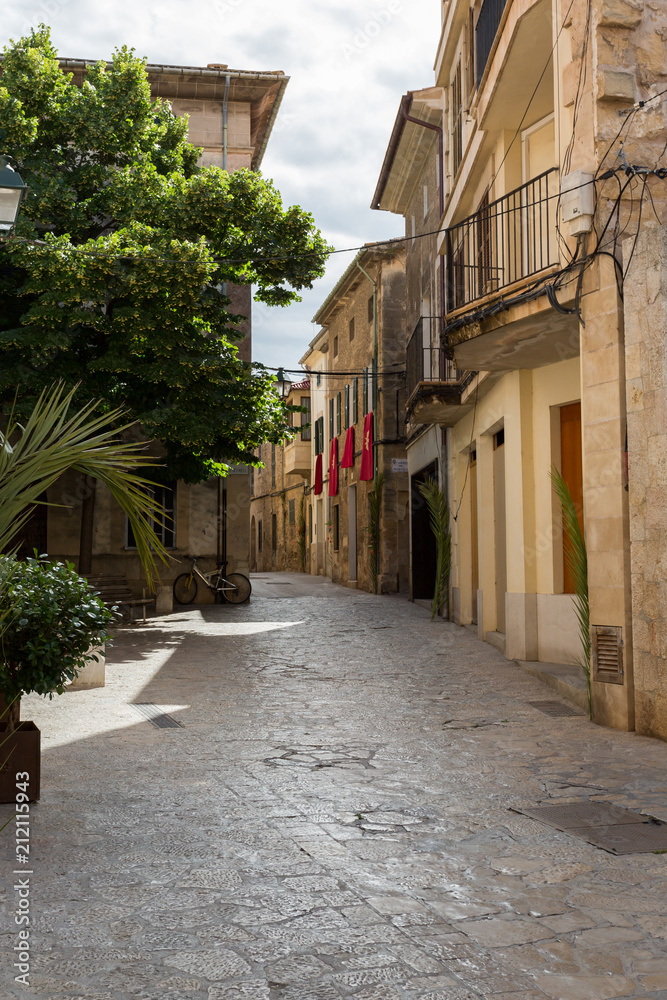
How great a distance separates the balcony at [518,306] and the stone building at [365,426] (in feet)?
30.2

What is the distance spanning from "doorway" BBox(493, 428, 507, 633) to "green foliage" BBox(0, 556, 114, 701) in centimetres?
864

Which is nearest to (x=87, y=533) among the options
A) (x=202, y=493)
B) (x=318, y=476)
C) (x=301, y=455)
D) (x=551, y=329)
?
(x=202, y=493)

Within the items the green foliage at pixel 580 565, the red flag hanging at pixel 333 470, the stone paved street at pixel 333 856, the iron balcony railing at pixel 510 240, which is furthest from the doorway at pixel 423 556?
the green foliage at pixel 580 565

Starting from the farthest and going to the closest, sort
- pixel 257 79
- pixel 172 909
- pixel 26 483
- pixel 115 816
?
pixel 257 79, pixel 115 816, pixel 26 483, pixel 172 909

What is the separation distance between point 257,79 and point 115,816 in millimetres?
18484

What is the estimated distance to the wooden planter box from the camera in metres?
4.87

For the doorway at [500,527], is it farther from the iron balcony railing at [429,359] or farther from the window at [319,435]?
the window at [319,435]

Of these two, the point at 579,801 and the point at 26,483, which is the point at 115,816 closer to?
the point at 26,483

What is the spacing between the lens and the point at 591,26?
318 inches

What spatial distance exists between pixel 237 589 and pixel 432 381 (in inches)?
277

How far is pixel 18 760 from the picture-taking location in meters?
4.91

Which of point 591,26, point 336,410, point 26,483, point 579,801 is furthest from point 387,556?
point 26,483

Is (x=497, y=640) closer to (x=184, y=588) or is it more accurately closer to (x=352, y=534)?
(x=184, y=588)

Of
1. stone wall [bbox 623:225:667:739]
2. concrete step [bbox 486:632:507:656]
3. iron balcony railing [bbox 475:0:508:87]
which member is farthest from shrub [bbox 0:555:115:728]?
iron balcony railing [bbox 475:0:508:87]
